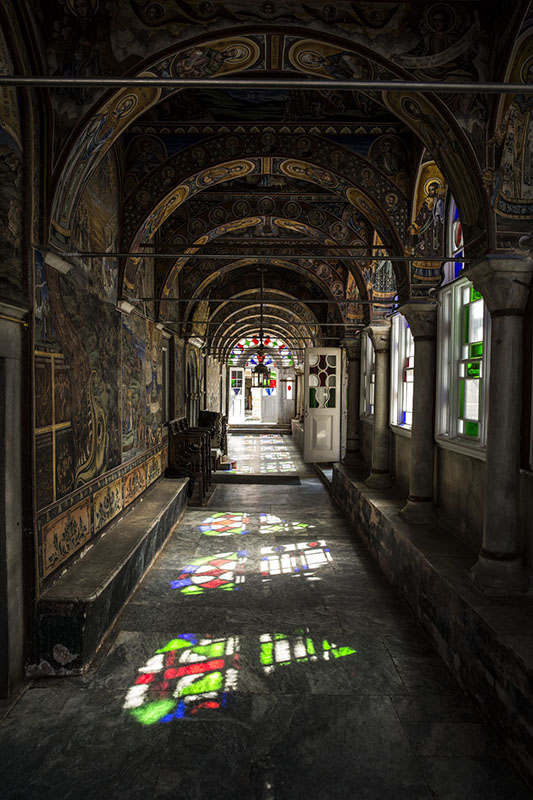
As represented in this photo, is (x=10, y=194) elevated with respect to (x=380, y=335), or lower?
elevated

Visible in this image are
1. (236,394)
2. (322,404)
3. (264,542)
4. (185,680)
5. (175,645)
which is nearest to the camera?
(185,680)

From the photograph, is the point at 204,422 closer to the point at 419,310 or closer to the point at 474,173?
the point at 419,310

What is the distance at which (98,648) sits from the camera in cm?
482

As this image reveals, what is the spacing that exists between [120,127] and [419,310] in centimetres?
416

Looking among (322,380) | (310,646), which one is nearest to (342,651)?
(310,646)

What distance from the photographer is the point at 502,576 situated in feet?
14.6

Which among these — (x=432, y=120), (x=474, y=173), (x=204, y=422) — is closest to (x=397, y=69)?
(x=432, y=120)

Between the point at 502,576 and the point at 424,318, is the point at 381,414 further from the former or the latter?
the point at 502,576

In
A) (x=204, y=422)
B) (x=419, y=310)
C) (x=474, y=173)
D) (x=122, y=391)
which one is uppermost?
(x=474, y=173)

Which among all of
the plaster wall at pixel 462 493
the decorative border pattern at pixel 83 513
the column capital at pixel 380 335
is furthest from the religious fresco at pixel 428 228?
the decorative border pattern at pixel 83 513

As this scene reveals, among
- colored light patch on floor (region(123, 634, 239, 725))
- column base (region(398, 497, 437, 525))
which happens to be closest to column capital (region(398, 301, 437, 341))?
column base (region(398, 497, 437, 525))

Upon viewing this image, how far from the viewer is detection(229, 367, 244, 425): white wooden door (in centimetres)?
3794

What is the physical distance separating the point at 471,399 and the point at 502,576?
2.44m

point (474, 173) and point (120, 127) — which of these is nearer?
point (474, 173)
